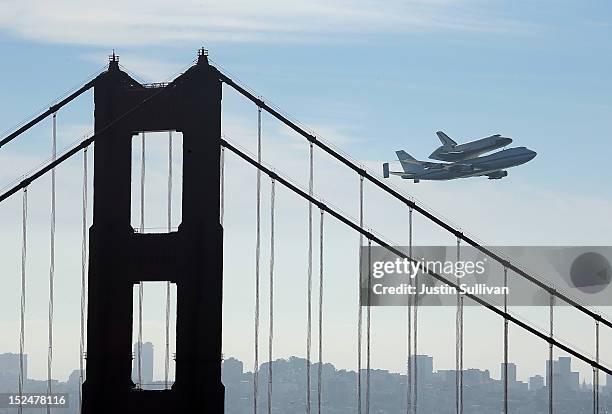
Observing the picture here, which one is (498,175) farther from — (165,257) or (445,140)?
(165,257)

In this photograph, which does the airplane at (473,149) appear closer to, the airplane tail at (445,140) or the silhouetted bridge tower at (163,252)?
the airplane tail at (445,140)

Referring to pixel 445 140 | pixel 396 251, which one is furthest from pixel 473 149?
pixel 396 251

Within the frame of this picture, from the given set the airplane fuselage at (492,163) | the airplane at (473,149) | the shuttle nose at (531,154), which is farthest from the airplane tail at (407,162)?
the shuttle nose at (531,154)

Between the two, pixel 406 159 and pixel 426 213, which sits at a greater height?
pixel 406 159

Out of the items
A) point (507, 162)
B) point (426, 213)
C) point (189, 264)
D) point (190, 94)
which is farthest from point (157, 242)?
point (507, 162)

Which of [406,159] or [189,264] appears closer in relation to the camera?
[189,264]

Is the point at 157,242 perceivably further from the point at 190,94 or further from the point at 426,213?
the point at 426,213

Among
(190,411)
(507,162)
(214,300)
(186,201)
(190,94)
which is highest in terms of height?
(507,162)
